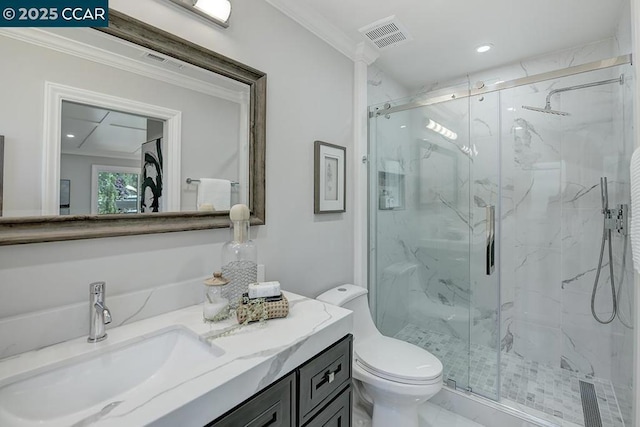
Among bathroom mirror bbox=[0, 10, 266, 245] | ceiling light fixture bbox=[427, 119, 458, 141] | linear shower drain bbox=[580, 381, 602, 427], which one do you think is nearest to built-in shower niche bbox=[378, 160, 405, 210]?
ceiling light fixture bbox=[427, 119, 458, 141]

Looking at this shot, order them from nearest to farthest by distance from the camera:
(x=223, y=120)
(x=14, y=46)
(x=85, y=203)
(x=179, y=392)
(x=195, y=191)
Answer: (x=179, y=392) → (x=14, y=46) → (x=85, y=203) → (x=195, y=191) → (x=223, y=120)

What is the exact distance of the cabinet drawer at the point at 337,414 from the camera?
95 centimetres

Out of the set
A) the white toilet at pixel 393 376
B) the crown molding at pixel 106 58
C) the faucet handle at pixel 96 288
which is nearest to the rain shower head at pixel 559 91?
the white toilet at pixel 393 376

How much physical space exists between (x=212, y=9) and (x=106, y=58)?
Answer: 48 cm

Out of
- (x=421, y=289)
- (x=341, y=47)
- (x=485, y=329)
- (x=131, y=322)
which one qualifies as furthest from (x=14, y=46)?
(x=485, y=329)

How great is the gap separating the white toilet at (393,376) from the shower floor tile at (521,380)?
583mm

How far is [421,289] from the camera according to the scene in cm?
232

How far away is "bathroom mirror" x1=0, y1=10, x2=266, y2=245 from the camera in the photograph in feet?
2.74

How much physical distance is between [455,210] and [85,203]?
2.15 m

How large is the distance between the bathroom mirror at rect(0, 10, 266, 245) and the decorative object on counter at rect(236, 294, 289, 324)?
15.1 inches

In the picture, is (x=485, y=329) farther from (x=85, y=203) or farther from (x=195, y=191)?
(x=85, y=203)

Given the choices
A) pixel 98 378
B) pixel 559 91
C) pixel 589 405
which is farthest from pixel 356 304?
pixel 559 91

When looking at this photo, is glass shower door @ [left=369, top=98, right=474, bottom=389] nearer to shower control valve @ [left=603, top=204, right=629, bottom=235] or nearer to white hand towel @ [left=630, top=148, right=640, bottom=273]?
shower control valve @ [left=603, top=204, right=629, bottom=235]

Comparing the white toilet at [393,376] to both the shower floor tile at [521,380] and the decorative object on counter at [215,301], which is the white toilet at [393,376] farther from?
the decorative object on counter at [215,301]
